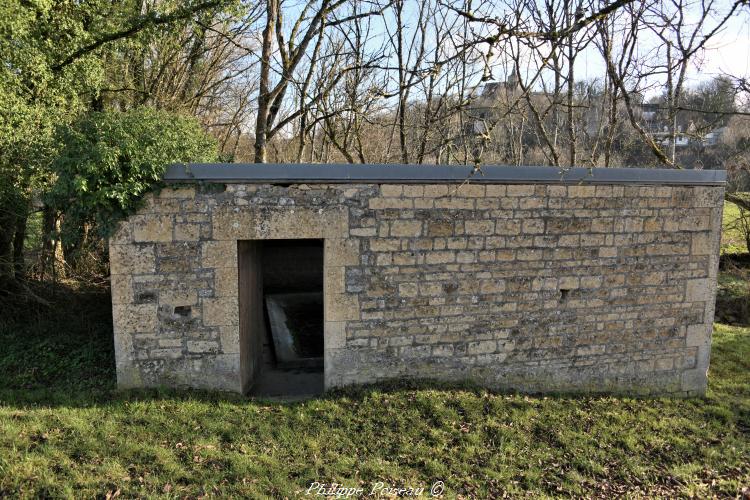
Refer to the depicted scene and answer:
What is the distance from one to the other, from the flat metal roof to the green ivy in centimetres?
27

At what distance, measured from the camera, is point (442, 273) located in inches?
222

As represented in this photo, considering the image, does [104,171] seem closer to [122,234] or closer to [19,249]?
[122,234]

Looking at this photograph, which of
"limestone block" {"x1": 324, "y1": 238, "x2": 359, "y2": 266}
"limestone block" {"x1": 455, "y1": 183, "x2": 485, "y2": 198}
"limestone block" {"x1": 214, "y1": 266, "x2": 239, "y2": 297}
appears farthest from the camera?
"limestone block" {"x1": 455, "y1": 183, "x2": 485, "y2": 198}

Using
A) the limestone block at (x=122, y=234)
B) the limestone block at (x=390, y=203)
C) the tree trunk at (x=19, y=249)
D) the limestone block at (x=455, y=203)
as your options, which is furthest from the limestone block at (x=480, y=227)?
the tree trunk at (x=19, y=249)

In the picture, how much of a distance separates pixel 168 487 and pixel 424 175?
3.87m

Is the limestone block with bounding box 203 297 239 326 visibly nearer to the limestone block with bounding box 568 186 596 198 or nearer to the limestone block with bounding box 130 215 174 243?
the limestone block with bounding box 130 215 174 243

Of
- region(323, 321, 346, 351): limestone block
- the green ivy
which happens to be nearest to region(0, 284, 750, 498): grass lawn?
region(323, 321, 346, 351): limestone block

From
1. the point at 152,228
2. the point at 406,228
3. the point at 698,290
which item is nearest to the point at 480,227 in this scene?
the point at 406,228

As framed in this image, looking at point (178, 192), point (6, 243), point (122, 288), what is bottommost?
point (122, 288)

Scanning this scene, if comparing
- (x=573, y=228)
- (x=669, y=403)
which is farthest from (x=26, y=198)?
(x=669, y=403)

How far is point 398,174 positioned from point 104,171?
3047 mm

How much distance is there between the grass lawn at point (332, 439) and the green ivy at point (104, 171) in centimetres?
180

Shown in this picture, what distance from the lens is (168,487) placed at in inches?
148

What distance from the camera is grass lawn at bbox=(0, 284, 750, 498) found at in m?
3.95
